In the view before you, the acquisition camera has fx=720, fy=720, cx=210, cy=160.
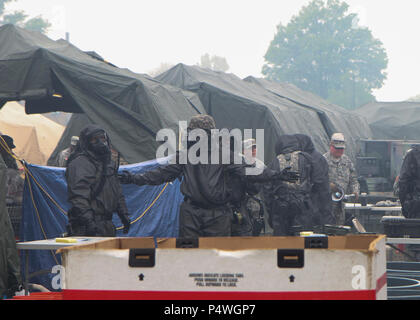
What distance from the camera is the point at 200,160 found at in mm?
6926

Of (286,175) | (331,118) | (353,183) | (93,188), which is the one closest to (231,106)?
(353,183)

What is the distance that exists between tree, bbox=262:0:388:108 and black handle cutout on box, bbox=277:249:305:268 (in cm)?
7037

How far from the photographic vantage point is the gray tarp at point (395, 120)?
98.0 ft

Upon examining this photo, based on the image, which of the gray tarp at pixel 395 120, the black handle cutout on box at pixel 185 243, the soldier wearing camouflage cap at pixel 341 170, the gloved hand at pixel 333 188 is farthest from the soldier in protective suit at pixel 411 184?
the gray tarp at pixel 395 120

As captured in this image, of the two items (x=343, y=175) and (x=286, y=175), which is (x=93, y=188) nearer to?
(x=286, y=175)

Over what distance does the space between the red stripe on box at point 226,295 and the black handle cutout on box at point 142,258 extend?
0.12m

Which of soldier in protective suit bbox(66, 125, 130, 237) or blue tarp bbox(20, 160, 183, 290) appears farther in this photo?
blue tarp bbox(20, 160, 183, 290)

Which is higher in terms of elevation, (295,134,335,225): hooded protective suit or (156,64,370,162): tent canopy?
(156,64,370,162): tent canopy

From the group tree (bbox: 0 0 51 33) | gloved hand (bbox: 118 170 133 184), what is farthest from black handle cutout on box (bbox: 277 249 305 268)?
tree (bbox: 0 0 51 33)

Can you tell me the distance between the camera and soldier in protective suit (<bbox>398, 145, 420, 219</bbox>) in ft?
29.4

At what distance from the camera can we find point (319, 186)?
9.97 m

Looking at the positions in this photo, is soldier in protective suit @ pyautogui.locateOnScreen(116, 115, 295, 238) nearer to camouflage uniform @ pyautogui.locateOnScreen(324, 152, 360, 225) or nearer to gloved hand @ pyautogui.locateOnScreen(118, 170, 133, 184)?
gloved hand @ pyautogui.locateOnScreen(118, 170, 133, 184)

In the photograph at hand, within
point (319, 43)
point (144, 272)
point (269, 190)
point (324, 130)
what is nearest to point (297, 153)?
point (269, 190)
